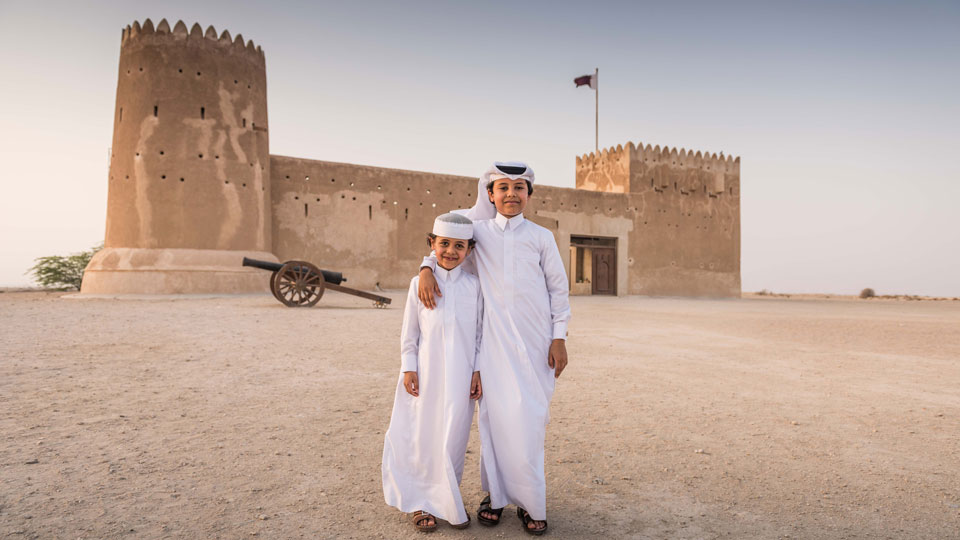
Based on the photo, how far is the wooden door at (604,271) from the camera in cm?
2111

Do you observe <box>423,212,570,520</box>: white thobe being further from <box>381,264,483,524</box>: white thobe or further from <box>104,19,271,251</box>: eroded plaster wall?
<box>104,19,271,251</box>: eroded plaster wall

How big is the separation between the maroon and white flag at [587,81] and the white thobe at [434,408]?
23825 millimetres

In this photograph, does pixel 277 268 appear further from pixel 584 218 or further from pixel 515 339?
pixel 584 218

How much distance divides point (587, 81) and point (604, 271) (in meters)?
8.59

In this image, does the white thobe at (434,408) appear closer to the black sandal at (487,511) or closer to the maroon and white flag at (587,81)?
the black sandal at (487,511)

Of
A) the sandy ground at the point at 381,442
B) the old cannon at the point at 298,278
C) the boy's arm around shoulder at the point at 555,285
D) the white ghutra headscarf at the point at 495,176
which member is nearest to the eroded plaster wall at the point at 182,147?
the old cannon at the point at 298,278

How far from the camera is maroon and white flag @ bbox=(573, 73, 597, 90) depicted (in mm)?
24469

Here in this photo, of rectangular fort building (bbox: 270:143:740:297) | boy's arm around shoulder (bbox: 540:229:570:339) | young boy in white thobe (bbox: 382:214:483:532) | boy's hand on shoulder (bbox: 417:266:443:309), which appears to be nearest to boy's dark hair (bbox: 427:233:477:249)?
young boy in white thobe (bbox: 382:214:483:532)

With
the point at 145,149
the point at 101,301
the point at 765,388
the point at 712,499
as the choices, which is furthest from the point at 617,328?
the point at 145,149

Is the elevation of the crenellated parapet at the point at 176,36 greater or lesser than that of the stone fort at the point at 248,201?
greater

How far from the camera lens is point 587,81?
80.9ft

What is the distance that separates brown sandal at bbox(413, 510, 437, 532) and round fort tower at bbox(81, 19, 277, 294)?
12.6 meters

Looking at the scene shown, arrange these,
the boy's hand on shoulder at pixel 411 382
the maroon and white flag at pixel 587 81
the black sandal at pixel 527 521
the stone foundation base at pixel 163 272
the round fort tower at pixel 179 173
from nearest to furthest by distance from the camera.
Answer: the black sandal at pixel 527 521 < the boy's hand on shoulder at pixel 411 382 < the stone foundation base at pixel 163 272 < the round fort tower at pixel 179 173 < the maroon and white flag at pixel 587 81

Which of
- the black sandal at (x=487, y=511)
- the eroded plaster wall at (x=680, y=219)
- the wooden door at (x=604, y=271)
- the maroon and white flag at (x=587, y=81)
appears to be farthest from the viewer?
the maroon and white flag at (x=587, y=81)
